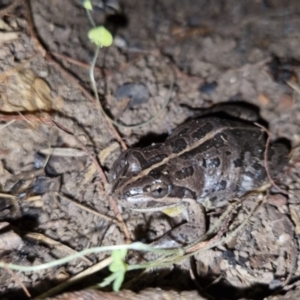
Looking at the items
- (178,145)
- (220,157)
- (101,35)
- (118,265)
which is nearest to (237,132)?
(220,157)

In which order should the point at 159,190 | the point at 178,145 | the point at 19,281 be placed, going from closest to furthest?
the point at 19,281 < the point at 159,190 < the point at 178,145

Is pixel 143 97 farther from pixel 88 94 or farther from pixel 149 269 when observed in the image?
pixel 149 269

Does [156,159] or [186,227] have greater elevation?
[156,159]

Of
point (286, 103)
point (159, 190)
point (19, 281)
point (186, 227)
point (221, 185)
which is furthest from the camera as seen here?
point (286, 103)

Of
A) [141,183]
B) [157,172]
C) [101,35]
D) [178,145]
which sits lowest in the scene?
[141,183]

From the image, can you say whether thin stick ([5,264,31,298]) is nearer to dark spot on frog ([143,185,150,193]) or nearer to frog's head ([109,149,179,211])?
frog's head ([109,149,179,211])

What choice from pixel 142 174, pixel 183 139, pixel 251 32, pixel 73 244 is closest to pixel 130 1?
pixel 251 32

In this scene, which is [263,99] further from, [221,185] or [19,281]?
[19,281]

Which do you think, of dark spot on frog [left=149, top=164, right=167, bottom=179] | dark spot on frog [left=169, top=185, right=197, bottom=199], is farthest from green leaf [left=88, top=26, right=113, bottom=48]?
dark spot on frog [left=169, top=185, right=197, bottom=199]
